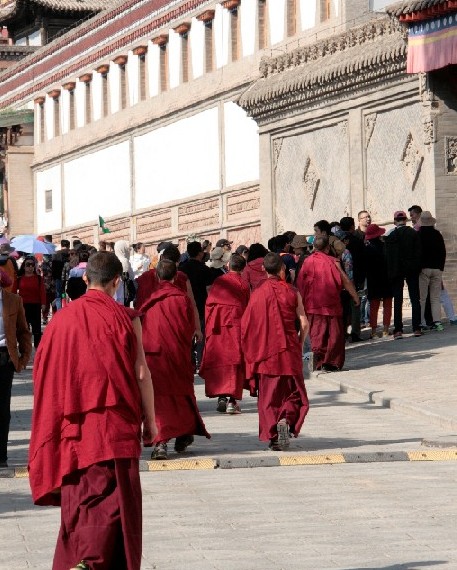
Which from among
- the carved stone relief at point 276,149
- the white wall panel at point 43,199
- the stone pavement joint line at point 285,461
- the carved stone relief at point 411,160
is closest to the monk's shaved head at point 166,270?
the stone pavement joint line at point 285,461

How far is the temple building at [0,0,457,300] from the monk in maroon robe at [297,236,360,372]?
19.0 feet

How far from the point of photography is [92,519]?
27.1 ft

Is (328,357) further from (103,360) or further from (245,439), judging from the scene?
(103,360)

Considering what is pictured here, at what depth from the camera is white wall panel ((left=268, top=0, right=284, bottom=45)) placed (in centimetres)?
4134

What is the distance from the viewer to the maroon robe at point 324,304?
2136 cm

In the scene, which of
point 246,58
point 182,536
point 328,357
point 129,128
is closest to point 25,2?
point 129,128

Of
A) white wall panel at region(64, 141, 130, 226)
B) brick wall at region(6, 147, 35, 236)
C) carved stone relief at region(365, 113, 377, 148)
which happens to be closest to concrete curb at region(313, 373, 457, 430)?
carved stone relief at region(365, 113, 377, 148)

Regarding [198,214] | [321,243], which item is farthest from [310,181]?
[321,243]

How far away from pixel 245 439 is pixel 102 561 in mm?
7666

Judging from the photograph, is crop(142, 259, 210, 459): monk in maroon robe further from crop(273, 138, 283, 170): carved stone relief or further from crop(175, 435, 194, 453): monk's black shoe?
crop(273, 138, 283, 170): carved stone relief

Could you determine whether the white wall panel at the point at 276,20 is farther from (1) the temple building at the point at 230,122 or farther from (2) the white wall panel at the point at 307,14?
(2) the white wall panel at the point at 307,14

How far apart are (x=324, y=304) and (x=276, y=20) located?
2128 cm

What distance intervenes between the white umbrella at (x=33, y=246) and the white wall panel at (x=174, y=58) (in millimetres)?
9448

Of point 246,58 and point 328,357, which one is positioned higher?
point 246,58
